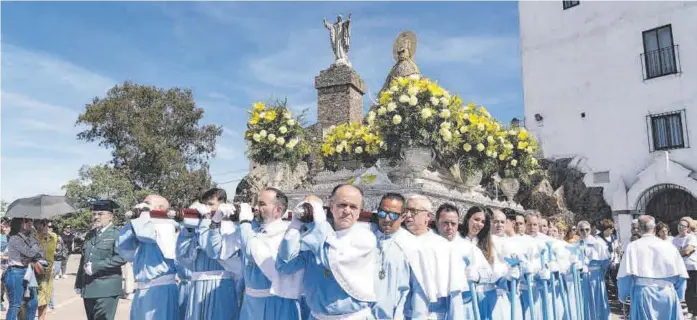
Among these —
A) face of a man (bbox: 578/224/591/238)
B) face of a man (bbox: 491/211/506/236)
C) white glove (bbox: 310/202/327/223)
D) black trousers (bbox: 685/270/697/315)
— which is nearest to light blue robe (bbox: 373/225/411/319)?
white glove (bbox: 310/202/327/223)

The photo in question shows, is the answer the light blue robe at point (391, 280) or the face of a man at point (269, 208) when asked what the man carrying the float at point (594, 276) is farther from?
the face of a man at point (269, 208)

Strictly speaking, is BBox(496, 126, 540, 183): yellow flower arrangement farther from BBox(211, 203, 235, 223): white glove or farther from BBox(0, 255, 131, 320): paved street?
BBox(0, 255, 131, 320): paved street

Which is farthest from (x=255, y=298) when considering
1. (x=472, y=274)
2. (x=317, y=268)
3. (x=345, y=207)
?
(x=472, y=274)

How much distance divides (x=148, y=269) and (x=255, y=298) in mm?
1449

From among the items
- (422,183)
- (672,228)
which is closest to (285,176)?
(422,183)

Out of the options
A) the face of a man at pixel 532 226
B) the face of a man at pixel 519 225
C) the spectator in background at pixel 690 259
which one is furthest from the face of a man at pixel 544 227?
the spectator in background at pixel 690 259

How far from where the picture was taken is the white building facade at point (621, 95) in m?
16.8

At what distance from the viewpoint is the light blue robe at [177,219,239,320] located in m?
4.77

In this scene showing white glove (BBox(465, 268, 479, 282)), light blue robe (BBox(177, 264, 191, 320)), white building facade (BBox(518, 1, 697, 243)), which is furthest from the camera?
white building facade (BBox(518, 1, 697, 243))

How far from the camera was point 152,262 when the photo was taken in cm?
507

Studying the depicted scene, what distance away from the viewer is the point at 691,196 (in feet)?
53.4

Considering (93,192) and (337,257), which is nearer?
(337,257)

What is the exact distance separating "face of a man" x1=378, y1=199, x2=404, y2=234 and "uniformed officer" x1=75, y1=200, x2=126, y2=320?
3165mm

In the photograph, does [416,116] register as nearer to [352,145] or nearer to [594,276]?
[352,145]
